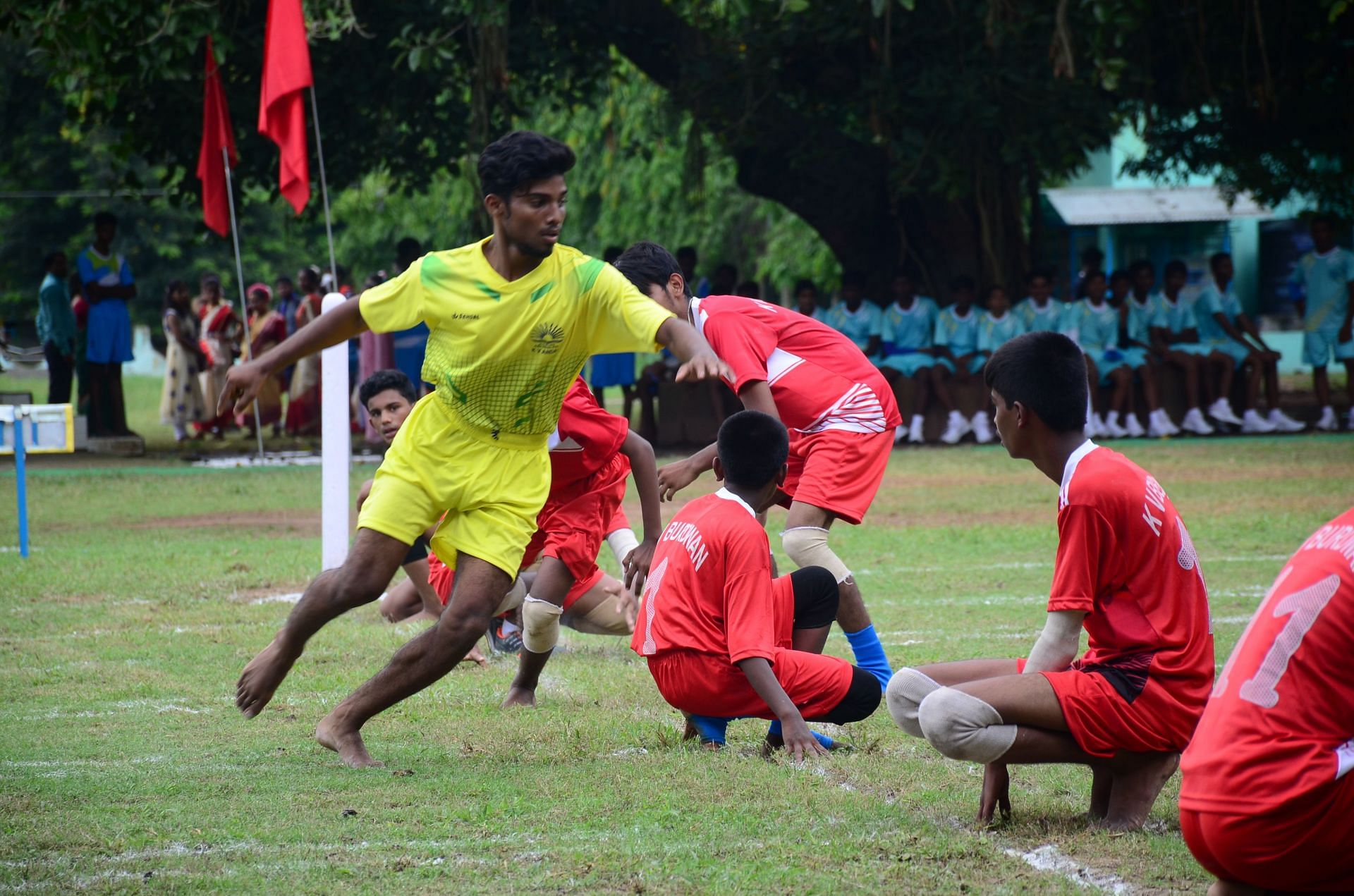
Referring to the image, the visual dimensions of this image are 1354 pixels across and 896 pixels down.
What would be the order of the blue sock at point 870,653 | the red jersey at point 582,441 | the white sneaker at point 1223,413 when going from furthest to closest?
1. the white sneaker at point 1223,413
2. the red jersey at point 582,441
3. the blue sock at point 870,653

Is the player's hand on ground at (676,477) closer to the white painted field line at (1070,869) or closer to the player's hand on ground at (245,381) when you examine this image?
the player's hand on ground at (245,381)

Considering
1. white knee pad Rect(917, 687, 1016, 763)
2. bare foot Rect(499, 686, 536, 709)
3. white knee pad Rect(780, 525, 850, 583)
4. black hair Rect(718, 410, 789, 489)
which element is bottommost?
bare foot Rect(499, 686, 536, 709)

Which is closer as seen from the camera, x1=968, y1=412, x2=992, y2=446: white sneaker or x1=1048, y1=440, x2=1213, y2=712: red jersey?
x1=1048, y1=440, x2=1213, y2=712: red jersey

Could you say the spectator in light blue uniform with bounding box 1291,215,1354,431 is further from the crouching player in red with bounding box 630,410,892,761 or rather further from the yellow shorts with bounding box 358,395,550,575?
the yellow shorts with bounding box 358,395,550,575

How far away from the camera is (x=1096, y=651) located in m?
4.13

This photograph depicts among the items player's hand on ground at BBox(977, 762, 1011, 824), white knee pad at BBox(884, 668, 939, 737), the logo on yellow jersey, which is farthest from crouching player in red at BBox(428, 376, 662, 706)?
player's hand on ground at BBox(977, 762, 1011, 824)

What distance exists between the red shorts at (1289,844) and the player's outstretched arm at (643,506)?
281 centimetres

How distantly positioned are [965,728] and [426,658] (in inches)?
72.7

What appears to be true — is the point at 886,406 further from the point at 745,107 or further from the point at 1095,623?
the point at 745,107

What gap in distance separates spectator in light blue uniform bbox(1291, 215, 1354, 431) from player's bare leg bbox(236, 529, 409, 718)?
50.2 ft

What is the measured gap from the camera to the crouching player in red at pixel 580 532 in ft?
19.7

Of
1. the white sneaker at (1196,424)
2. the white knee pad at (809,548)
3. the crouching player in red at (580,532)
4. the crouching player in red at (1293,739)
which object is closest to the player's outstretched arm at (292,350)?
the crouching player in red at (580,532)

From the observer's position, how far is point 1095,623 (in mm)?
4102

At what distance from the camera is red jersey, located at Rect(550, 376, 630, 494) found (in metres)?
6.40
